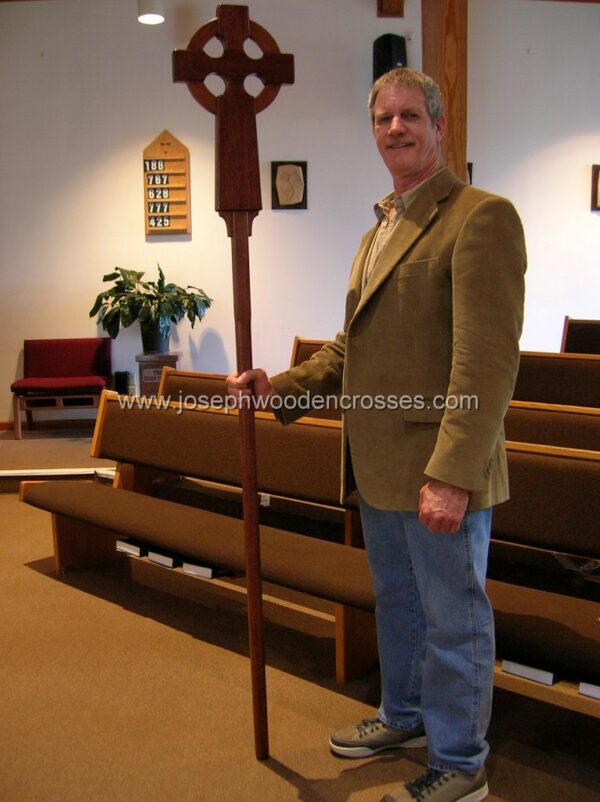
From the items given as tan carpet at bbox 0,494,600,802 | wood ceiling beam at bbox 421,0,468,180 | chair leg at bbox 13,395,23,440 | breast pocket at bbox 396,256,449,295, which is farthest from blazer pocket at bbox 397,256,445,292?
chair leg at bbox 13,395,23,440

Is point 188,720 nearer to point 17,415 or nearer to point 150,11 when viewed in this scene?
point 17,415

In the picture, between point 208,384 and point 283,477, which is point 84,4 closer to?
point 208,384

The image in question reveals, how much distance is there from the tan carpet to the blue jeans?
0.79ft

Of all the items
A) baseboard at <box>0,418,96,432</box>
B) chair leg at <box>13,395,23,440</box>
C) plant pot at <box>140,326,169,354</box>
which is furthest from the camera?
baseboard at <box>0,418,96,432</box>

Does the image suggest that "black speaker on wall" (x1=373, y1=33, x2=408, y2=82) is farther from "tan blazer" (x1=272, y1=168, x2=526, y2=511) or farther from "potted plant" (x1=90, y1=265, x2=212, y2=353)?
"tan blazer" (x1=272, y1=168, x2=526, y2=511)

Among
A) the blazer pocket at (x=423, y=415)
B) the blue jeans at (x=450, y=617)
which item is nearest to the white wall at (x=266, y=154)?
the blue jeans at (x=450, y=617)

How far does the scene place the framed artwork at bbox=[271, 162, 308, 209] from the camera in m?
6.11

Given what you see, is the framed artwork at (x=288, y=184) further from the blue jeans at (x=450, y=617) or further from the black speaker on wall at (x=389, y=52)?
the blue jeans at (x=450, y=617)

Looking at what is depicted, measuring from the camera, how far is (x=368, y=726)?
1.88 m

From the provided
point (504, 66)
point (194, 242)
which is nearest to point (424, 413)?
point (194, 242)

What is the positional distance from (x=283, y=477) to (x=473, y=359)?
1.28 metres

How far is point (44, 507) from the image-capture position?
119 inches

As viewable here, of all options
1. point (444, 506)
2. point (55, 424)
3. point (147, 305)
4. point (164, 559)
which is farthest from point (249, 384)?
point (55, 424)

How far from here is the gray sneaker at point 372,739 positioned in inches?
72.9
